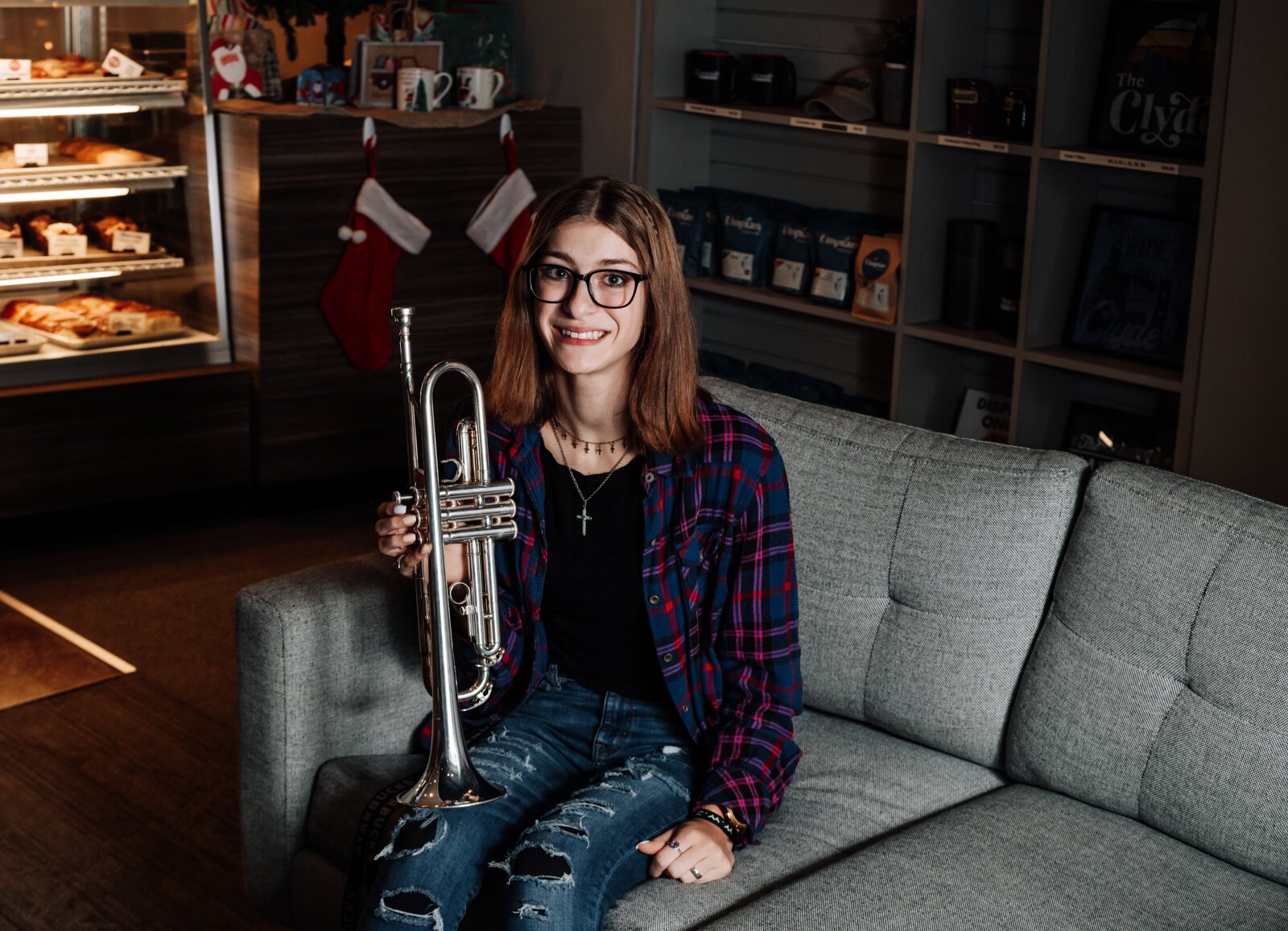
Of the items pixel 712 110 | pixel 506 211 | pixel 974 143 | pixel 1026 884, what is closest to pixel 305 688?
pixel 1026 884

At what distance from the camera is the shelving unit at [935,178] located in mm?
3598

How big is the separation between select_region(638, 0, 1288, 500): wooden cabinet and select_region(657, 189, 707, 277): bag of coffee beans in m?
0.08

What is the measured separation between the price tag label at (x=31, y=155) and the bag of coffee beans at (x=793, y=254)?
207cm

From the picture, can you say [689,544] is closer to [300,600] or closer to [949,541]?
[949,541]

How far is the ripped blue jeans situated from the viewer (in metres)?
1.69

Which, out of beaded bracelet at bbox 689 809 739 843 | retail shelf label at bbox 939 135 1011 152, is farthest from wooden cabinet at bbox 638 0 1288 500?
beaded bracelet at bbox 689 809 739 843

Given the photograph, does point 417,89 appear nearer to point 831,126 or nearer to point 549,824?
point 831,126

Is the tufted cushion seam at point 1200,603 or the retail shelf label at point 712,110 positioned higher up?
the retail shelf label at point 712,110

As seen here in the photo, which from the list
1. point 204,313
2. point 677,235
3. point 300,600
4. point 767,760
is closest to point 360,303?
point 204,313

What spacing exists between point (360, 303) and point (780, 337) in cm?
131

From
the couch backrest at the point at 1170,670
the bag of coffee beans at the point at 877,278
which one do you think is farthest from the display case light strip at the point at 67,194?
the couch backrest at the point at 1170,670

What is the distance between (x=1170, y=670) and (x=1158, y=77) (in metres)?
2.05

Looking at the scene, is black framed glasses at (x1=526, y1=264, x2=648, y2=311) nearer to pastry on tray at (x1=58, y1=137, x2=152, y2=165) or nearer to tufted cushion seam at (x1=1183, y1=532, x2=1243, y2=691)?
tufted cushion seam at (x1=1183, y1=532, x2=1243, y2=691)

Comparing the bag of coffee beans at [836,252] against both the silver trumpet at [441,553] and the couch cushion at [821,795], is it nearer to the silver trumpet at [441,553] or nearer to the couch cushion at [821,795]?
the couch cushion at [821,795]
